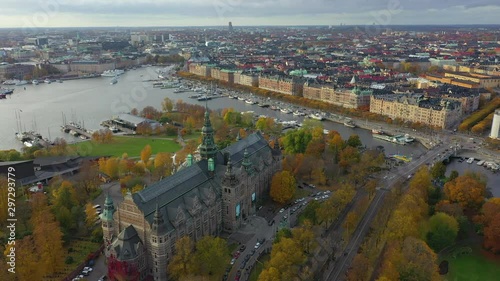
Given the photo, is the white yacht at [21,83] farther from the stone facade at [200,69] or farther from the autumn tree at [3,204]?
the autumn tree at [3,204]

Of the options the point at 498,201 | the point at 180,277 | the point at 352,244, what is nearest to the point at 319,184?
the point at 352,244

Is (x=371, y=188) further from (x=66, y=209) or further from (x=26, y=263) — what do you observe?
(x=26, y=263)

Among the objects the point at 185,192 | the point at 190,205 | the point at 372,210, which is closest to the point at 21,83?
the point at 185,192

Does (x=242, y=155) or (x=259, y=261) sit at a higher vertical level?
(x=242, y=155)

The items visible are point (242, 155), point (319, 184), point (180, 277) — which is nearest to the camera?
point (180, 277)

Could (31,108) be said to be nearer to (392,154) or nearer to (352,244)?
(392,154)
